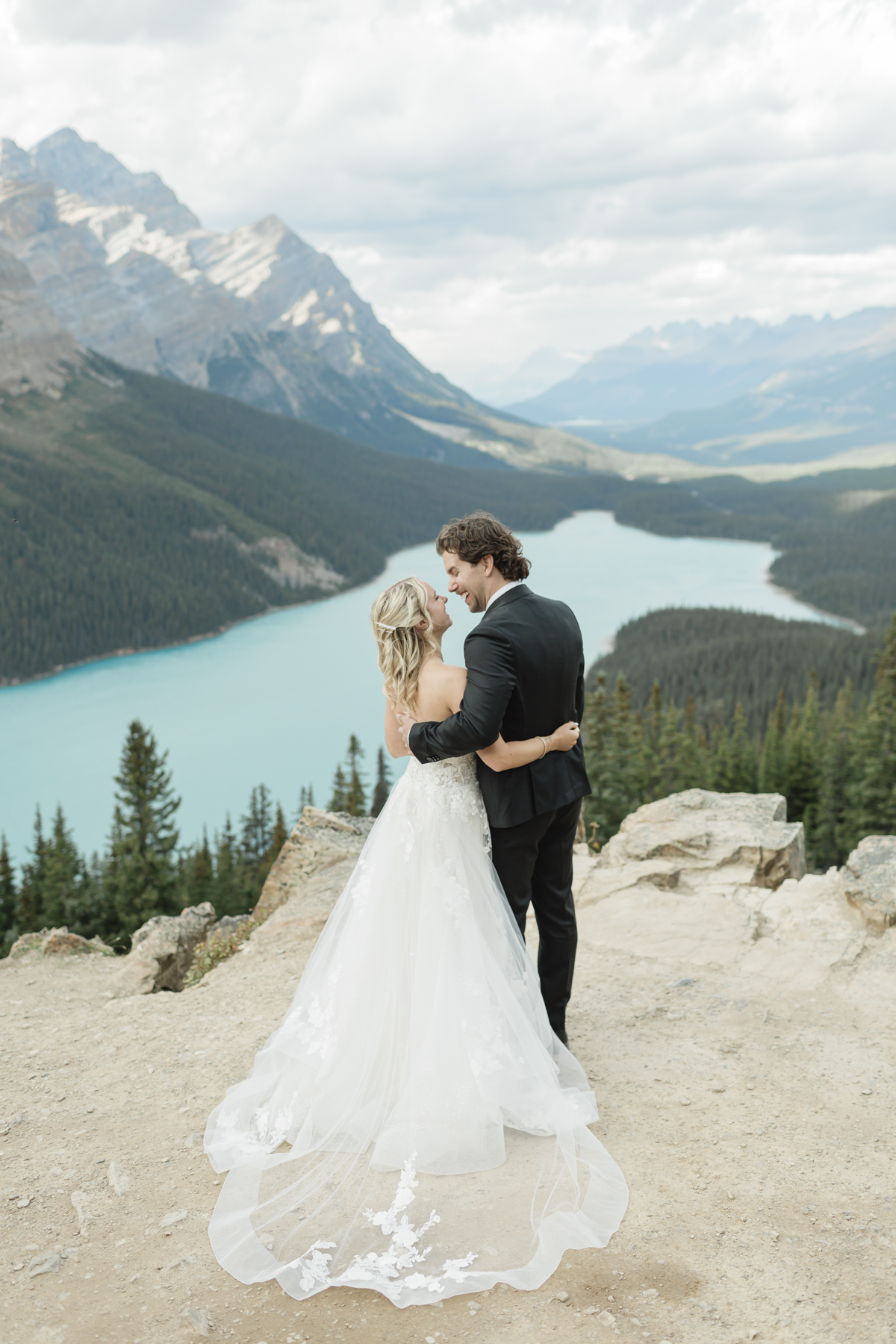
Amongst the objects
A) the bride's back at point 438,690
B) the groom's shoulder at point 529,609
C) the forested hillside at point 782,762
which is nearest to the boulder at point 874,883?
the groom's shoulder at point 529,609

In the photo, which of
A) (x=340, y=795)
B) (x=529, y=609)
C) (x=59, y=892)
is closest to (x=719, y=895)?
(x=529, y=609)

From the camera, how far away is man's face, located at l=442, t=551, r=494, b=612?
18.5ft

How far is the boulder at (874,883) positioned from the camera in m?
9.58

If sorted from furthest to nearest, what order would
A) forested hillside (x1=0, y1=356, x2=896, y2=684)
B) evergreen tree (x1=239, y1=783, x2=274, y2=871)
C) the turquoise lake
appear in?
forested hillside (x1=0, y1=356, x2=896, y2=684) < the turquoise lake < evergreen tree (x1=239, y1=783, x2=274, y2=871)

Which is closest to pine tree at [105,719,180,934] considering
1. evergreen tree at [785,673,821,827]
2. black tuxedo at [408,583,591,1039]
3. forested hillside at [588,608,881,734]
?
evergreen tree at [785,673,821,827]

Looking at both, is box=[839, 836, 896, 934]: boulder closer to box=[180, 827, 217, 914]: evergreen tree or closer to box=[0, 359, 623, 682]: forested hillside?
box=[180, 827, 217, 914]: evergreen tree

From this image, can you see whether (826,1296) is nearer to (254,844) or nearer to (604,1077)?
(604,1077)

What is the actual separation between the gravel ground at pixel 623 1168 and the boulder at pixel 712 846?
290cm

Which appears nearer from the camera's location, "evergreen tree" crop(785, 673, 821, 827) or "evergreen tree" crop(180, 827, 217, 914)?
"evergreen tree" crop(180, 827, 217, 914)

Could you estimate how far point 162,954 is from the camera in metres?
11.6

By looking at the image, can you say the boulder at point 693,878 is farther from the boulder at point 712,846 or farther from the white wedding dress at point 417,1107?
the white wedding dress at point 417,1107

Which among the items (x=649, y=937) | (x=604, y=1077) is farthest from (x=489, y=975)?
(x=649, y=937)

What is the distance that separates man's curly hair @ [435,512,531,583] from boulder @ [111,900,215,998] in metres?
7.65

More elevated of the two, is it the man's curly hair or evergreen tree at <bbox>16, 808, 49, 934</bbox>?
the man's curly hair
